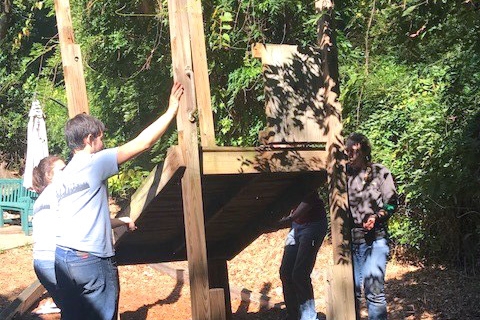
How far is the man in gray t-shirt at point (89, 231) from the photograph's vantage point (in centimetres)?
393

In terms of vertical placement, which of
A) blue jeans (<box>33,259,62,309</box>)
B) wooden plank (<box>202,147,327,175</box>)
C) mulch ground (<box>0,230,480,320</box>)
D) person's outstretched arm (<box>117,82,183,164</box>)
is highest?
person's outstretched arm (<box>117,82,183,164</box>)

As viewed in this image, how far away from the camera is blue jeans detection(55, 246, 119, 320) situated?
393 cm

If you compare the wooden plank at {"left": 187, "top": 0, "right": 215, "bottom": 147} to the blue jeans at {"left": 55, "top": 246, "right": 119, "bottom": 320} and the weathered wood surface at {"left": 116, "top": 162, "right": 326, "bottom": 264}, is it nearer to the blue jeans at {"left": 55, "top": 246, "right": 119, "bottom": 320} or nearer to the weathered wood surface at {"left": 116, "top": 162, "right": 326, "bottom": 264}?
the weathered wood surface at {"left": 116, "top": 162, "right": 326, "bottom": 264}

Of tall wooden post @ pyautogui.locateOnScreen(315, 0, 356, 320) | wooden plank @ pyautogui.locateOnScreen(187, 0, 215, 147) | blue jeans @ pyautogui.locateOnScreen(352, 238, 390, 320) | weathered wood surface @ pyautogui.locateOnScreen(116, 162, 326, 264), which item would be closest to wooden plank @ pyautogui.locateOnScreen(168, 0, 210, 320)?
weathered wood surface @ pyautogui.locateOnScreen(116, 162, 326, 264)

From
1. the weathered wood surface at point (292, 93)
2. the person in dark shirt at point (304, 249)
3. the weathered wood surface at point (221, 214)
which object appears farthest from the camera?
the person in dark shirt at point (304, 249)

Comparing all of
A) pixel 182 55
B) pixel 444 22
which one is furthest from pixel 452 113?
pixel 182 55

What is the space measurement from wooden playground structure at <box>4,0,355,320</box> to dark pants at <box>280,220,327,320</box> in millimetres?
587

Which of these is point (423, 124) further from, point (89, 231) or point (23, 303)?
point (89, 231)

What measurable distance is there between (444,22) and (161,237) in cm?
345

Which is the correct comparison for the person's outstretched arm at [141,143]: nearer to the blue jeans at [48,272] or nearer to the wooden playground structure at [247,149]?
the wooden playground structure at [247,149]

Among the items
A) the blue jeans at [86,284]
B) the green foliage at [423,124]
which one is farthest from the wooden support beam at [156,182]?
the green foliage at [423,124]

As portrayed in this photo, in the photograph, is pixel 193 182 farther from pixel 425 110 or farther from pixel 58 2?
pixel 425 110

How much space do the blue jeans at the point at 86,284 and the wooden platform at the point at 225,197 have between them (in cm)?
90

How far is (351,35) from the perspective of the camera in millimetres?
→ 10781
